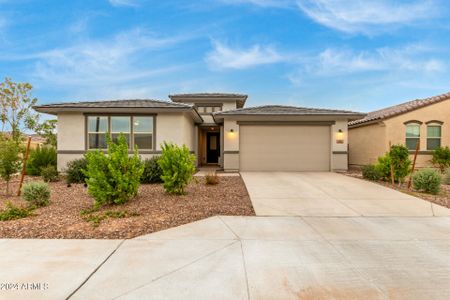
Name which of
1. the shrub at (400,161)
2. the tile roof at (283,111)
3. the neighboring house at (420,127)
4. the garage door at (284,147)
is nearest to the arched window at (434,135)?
the neighboring house at (420,127)

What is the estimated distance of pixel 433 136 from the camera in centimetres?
1551

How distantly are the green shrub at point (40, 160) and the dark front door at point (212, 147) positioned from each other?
1068 cm

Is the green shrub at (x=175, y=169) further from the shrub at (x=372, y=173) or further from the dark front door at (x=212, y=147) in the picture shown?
the dark front door at (x=212, y=147)

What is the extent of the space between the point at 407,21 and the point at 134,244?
19.3 meters

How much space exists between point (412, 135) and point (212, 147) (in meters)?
13.6

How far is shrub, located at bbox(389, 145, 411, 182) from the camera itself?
10.5m

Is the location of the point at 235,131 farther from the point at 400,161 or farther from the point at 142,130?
the point at 400,161

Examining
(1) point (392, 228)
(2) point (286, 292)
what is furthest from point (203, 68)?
(2) point (286, 292)

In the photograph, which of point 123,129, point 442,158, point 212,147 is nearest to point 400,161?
point 442,158

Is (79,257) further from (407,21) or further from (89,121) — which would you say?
(407,21)

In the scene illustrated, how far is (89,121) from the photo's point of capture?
12875 mm

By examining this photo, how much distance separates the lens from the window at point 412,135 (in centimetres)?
1548

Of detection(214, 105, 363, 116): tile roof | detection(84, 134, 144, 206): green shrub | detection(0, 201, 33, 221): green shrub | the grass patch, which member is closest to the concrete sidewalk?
the grass patch

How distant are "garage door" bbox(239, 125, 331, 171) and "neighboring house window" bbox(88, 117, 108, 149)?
23.6 feet
